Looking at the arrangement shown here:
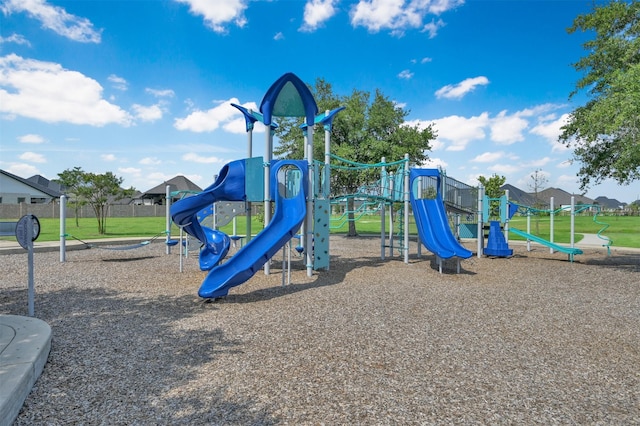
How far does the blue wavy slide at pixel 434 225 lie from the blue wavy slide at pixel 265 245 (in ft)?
13.7

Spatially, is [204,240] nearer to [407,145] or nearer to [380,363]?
[380,363]

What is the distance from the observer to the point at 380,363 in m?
4.63

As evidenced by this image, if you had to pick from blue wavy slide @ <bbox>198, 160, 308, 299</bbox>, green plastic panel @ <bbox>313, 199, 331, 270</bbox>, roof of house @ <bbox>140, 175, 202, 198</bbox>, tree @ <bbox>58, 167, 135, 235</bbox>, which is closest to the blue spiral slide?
blue wavy slide @ <bbox>198, 160, 308, 299</bbox>

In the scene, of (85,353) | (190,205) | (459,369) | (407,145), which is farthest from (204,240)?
(407,145)

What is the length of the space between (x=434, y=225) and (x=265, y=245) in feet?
20.0

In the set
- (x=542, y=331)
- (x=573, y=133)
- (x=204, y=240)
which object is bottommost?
(x=542, y=331)

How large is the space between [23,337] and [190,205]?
5327mm

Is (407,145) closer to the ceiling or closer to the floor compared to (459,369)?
Result: closer to the ceiling

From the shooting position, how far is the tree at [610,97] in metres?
9.34

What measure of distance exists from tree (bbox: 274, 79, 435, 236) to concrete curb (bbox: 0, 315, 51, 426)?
18830mm

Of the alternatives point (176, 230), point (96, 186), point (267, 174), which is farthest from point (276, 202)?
point (176, 230)

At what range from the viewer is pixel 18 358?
3992 millimetres

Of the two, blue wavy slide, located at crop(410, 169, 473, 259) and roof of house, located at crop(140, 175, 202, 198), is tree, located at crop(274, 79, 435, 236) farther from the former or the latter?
roof of house, located at crop(140, 175, 202, 198)

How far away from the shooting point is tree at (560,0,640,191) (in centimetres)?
934
